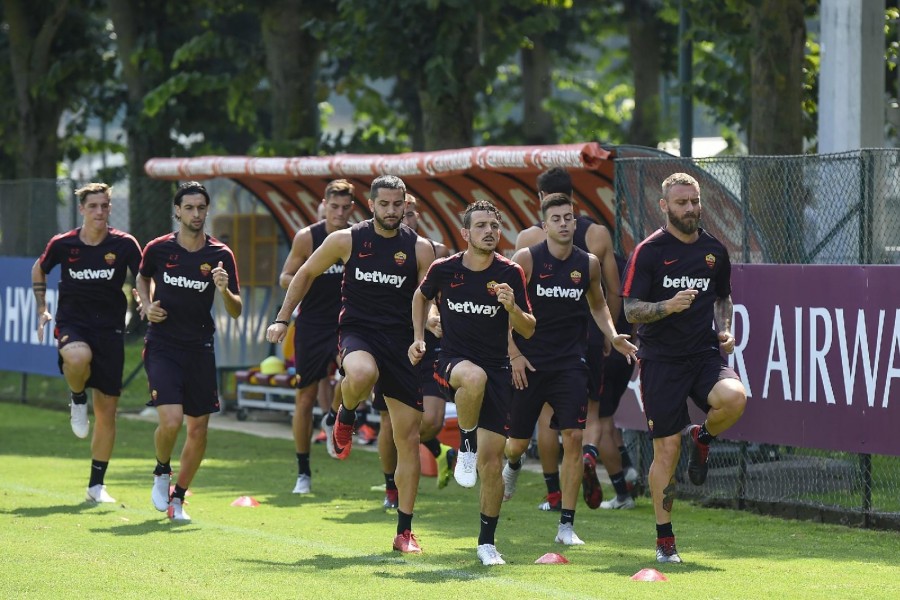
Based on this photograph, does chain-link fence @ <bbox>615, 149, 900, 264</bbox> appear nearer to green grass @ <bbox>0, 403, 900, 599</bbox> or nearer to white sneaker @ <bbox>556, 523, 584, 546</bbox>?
green grass @ <bbox>0, 403, 900, 599</bbox>

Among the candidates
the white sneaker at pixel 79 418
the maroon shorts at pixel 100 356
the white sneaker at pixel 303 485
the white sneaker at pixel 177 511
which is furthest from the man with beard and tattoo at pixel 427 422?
the white sneaker at pixel 79 418

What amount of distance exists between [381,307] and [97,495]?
341 cm

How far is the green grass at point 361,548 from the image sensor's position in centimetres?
845

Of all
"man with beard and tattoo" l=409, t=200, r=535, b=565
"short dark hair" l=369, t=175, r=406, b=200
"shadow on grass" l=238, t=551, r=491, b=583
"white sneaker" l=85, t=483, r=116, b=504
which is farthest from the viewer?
"white sneaker" l=85, t=483, r=116, b=504

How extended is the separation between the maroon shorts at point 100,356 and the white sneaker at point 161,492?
120cm

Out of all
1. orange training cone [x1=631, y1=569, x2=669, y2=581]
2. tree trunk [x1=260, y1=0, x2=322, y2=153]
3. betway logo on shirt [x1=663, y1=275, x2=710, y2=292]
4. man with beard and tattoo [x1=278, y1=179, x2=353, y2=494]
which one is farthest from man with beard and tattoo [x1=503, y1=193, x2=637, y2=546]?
tree trunk [x1=260, y1=0, x2=322, y2=153]

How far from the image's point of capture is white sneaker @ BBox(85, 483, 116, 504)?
12.1 metres

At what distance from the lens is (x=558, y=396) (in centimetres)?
1014

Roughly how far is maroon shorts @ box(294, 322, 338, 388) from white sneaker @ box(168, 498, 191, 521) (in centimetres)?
221

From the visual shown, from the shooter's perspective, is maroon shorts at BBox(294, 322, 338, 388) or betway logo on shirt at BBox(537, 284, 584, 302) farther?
maroon shorts at BBox(294, 322, 338, 388)

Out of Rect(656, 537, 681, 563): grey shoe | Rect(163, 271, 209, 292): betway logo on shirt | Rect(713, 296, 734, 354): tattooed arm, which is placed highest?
Rect(163, 271, 209, 292): betway logo on shirt

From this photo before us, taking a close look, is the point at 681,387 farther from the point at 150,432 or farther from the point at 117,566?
the point at 150,432

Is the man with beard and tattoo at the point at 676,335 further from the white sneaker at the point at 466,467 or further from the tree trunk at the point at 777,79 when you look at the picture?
the tree trunk at the point at 777,79

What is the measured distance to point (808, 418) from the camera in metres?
11.4
